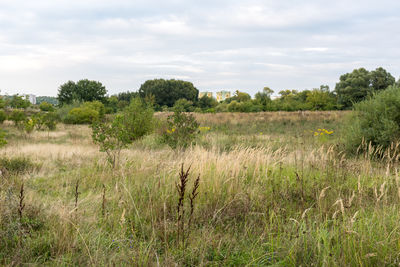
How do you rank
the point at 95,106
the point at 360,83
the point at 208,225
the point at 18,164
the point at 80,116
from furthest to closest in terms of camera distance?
the point at 360,83 → the point at 95,106 → the point at 80,116 → the point at 18,164 → the point at 208,225

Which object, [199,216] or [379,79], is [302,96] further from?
[199,216]

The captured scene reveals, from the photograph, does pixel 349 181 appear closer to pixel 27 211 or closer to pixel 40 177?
pixel 27 211

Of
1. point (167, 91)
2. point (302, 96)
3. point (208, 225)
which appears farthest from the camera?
point (167, 91)

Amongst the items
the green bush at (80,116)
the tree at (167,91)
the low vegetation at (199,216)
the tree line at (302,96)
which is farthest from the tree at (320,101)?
the low vegetation at (199,216)

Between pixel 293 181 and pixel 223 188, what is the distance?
1.19m

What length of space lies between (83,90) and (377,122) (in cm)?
4896

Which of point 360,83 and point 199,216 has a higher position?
point 360,83

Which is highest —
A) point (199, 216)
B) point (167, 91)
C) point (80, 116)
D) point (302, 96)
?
point (167, 91)

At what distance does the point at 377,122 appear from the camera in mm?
8445

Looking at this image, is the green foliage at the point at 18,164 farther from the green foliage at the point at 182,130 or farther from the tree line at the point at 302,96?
the tree line at the point at 302,96

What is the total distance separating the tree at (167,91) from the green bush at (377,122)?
186ft

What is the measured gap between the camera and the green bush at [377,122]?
8.18m

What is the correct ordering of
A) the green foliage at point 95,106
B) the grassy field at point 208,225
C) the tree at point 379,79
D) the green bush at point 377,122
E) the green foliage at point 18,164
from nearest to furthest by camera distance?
the grassy field at point 208,225
the green foliage at point 18,164
the green bush at point 377,122
the green foliage at point 95,106
the tree at point 379,79

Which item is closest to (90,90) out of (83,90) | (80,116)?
(83,90)
